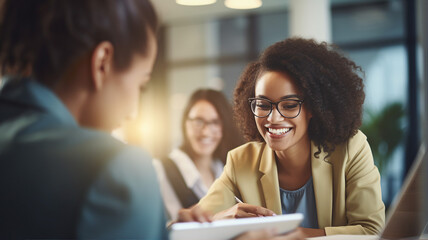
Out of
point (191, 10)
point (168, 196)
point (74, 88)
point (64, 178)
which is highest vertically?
point (191, 10)

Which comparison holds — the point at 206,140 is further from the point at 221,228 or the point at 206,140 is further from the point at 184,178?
the point at 221,228

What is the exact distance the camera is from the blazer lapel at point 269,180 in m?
0.82

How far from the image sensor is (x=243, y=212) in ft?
2.68

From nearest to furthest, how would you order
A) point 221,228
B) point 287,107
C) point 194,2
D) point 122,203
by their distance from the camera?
point 122,203 < point 221,228 < point 287,107 < point 194,2

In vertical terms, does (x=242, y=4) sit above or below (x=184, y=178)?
above

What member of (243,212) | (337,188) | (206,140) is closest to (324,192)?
(337,188)

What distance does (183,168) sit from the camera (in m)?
1.17

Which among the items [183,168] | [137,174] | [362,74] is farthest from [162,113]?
[137,174]

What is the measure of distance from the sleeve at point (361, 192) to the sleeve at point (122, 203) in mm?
417

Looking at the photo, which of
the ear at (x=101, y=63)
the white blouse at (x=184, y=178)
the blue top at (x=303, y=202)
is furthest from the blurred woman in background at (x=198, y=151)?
the ear at (x=101, y=63)

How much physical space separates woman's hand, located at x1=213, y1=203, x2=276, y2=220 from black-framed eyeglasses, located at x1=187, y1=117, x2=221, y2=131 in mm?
199

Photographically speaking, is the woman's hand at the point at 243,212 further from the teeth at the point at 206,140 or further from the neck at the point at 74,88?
the neck at the point at 74,88

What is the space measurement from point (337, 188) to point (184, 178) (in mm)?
434

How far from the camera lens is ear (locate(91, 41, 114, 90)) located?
1.92 ft
